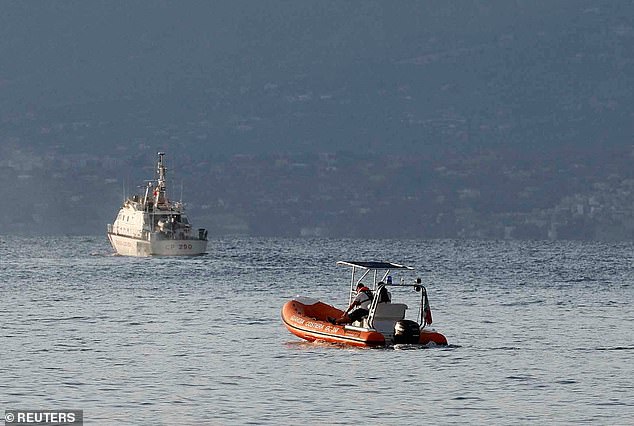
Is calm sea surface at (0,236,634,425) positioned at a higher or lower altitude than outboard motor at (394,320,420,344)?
lower

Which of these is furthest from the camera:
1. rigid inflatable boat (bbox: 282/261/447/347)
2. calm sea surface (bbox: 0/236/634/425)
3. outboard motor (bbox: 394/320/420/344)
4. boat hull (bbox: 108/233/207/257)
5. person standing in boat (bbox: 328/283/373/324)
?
boat hull (bbox: 108/233/207/257)

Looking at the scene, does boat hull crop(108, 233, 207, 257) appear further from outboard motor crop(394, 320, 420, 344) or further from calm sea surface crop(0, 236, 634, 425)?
outboard motor crop(394, 320, 420, 344)

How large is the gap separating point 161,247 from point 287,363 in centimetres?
10086

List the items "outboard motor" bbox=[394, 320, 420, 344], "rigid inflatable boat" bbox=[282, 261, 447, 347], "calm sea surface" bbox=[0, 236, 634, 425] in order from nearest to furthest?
"calm sea surface" bbox=[0, 236, 634, 425] → "outboard motor" bbox=[394, 320, 420, 344] → "rigid inflatable boat" bbox=[282, 261, 447, 347]

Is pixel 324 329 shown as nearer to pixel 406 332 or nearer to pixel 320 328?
pixel 320 328

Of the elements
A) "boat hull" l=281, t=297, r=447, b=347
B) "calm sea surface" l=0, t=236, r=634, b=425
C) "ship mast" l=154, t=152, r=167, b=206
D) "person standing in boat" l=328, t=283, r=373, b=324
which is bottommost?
"calm sea surface" l=0, t=236, r=634, b=425

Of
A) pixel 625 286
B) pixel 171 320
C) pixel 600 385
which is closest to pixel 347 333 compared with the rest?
pixel 600 385

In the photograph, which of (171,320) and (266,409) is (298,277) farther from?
(266,409)

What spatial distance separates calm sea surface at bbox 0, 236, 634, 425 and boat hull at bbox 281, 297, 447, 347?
424 millimetres

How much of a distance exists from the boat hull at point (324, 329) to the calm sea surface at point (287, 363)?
424mm

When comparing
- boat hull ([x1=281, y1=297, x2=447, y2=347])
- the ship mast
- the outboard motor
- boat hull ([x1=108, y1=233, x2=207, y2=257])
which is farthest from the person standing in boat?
boat hull ([x1=108, y1=233, x2=207, y2=257])

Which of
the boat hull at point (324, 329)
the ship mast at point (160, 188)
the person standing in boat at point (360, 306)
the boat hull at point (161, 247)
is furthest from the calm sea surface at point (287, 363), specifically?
the boat hull at point (161, 247)

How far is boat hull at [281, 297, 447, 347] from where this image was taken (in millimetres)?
51031

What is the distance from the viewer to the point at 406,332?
166ft
